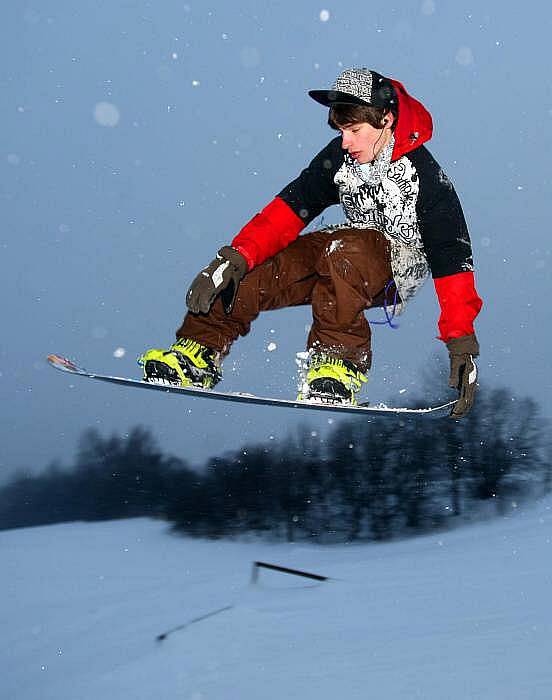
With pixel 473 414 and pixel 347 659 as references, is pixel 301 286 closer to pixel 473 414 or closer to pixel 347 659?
pixel 347 659

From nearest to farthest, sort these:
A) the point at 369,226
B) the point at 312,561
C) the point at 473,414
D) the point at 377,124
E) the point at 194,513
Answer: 1. the point at 377,124
2. the point at 369,226
3. the point at 312,561
4. the point at 473,414
5. the point at 194,513

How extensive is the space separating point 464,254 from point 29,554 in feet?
90.5

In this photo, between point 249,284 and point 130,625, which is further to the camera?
point 130,625

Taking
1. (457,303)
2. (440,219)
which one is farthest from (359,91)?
(457,303)

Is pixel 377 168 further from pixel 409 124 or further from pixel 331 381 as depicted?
pixel 331 381

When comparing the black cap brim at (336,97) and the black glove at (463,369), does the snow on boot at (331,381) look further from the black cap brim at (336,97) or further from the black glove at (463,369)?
the black cap brim at (336,97)

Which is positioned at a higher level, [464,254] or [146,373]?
[464,254]

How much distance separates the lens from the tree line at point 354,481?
33.2m

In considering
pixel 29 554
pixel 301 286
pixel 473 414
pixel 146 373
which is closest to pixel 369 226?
pixel 301 286

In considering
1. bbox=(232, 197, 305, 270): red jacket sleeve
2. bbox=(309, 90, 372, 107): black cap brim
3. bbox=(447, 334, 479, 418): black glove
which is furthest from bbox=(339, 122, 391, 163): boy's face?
bbox=(447, 334, 479, 418): black glove

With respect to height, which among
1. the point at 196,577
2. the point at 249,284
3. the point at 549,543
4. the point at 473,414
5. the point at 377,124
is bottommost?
the point at 196,577

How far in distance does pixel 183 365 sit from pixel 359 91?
1.95 meters

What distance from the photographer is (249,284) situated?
5.02 meters

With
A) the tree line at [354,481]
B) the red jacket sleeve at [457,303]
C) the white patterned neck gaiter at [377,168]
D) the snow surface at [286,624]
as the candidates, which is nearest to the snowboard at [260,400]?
the red jacket sleeve at [457,303]
